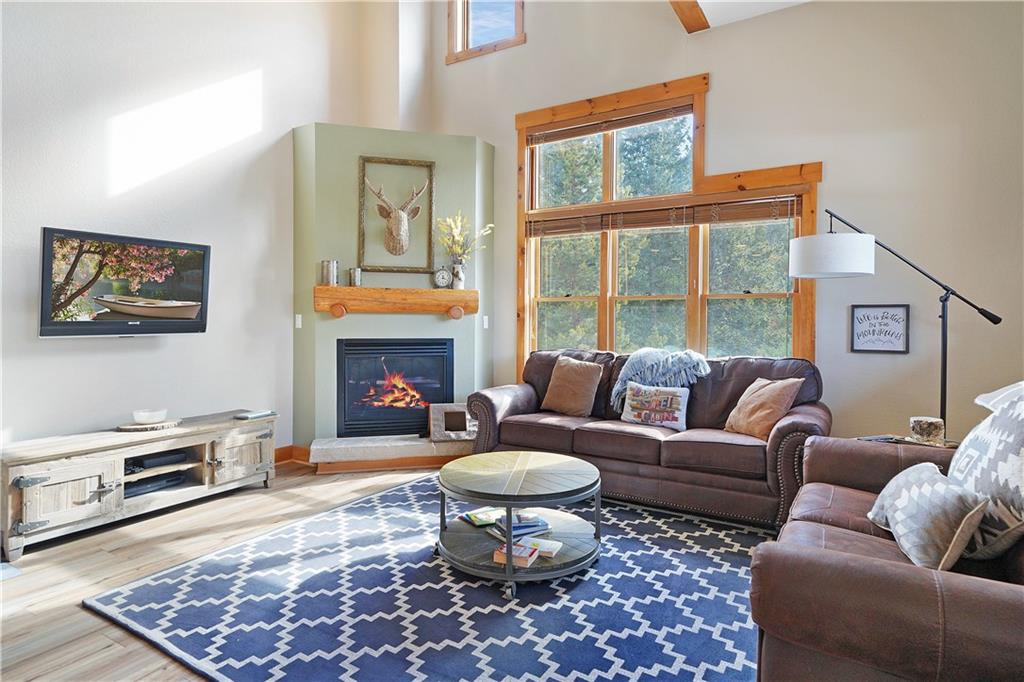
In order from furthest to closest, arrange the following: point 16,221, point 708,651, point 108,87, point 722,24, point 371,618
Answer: point 722,24
point 108,87
point 16,221
point 371,618
point 708,651

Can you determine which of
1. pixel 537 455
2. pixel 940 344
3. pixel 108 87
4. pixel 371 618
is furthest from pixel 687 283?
pixel 108 87

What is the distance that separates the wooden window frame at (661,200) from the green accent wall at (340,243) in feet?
1.84

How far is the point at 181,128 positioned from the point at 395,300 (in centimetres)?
193

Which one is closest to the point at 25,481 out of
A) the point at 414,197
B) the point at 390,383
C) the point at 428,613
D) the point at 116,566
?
the point at 116,566

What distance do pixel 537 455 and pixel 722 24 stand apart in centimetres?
349

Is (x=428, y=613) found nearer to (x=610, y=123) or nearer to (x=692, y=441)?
(x=692, y=441)

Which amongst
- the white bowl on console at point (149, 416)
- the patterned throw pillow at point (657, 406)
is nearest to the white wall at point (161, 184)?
the white bowl on console at point (149, 416)

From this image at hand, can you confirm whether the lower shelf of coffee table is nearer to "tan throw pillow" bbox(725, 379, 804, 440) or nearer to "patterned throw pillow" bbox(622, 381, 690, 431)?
"patterned throw pillow" bbox(622, 381, 690, 431)

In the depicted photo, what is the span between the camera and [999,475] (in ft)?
5.54

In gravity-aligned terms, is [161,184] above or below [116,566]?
above

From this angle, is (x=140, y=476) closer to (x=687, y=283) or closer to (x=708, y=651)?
(x=708, y=651)

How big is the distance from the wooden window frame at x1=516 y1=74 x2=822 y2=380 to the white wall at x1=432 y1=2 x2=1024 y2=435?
0.09 meters

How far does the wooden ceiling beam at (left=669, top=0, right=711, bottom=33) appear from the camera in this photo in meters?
4.12

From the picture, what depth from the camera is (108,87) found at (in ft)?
11.9
